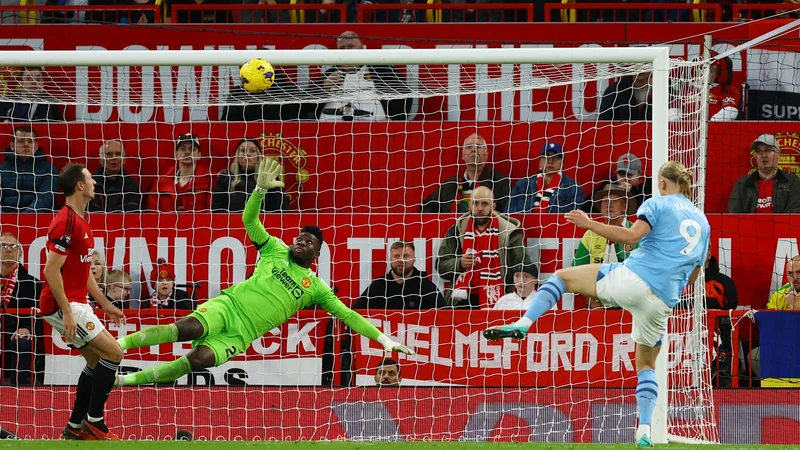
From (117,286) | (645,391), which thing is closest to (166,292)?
(117,286)

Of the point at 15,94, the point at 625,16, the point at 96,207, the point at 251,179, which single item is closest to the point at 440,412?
the point at 251,179

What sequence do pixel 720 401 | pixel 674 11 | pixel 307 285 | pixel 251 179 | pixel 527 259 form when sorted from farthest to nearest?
pixel 674 11 < pixel 251 179 < pixel 527 259 < pixel 720 401 < pixel 307 285

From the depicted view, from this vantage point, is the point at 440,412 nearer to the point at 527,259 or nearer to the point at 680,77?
the point at 527,259

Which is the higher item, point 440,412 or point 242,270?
point 242,270

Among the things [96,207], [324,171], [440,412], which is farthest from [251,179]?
[440,412]

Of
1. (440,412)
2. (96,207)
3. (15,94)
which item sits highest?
(15,94)

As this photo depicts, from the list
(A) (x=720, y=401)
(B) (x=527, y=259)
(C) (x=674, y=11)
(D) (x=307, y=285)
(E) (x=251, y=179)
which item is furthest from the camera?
(C) (x=674, y=11)

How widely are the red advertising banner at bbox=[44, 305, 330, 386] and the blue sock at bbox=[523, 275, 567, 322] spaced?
3.15 metres

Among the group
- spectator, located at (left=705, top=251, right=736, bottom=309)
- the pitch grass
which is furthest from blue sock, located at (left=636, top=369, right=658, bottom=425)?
spectator, located at (left=705, top=251, right=736, bottom=309)

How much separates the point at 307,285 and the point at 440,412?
5.43 ft

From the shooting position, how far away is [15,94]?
9758 mm

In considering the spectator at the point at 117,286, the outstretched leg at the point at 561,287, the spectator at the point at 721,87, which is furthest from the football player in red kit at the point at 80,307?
the spectator at the point at 721,87

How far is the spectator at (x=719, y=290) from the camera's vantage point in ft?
32.0

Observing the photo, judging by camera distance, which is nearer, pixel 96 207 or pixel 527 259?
pixel 527 259
